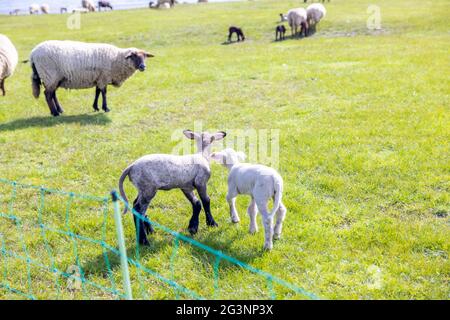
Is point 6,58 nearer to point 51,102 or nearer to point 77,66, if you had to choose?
point 51,102

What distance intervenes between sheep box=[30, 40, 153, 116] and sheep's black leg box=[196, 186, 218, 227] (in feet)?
24.4

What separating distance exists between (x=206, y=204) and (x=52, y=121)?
25.0 feet

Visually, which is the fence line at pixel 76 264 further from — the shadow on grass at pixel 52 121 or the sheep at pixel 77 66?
the sheep at pixel 77 66

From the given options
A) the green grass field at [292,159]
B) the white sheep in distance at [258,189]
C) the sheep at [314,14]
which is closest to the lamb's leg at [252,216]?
the white sheep in distance at [258,189]

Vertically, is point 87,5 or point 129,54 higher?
point 87,5

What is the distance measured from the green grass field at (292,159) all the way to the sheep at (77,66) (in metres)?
0.89

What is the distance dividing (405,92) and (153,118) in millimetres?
7666

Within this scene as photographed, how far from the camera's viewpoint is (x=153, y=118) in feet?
41.5

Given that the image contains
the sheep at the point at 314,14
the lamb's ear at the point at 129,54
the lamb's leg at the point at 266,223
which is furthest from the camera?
the sheep at the point at 314,14

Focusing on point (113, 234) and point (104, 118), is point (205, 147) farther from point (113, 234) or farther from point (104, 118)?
point (104, 118)

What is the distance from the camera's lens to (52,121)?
12.5m

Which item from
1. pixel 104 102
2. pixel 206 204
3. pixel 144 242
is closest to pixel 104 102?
pixel 104 102

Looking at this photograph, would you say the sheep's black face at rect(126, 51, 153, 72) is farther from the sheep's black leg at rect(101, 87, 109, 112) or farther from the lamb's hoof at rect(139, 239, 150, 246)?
the lamb's hoof at rect(139, 239, 150, 246)

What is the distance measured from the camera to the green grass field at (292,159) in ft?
18.5
